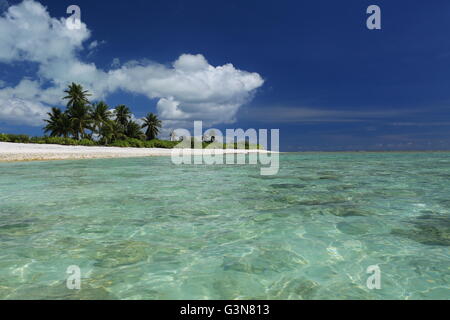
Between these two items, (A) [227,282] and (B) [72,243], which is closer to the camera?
(A) [227,282]

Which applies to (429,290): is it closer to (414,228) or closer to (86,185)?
(414,228)

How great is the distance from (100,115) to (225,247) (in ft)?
187

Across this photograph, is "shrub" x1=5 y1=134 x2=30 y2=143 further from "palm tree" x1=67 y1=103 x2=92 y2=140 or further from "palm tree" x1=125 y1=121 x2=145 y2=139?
"palm tree" x1=125 y1=121 x2=145 y2=139

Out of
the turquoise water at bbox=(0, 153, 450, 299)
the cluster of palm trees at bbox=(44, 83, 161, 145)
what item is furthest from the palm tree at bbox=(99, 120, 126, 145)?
the turquoise water at bbox=(0, 153, 450, 299)

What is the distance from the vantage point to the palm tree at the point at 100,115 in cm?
5416

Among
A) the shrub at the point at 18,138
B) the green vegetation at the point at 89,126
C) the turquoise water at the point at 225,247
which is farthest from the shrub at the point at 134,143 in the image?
the turquoise water at the point at 225,247

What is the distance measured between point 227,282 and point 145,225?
2.89 meters

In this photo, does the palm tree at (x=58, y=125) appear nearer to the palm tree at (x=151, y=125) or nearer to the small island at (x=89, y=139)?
the small island at (x=89, y=139)

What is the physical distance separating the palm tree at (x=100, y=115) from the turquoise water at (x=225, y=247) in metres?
49.7

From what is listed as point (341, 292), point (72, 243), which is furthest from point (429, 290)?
point (72, 243)

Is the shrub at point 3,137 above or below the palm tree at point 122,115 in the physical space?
below

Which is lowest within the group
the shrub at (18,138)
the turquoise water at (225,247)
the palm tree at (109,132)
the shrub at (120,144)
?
the turquoise water at (225,247)

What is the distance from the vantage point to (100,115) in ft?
181
